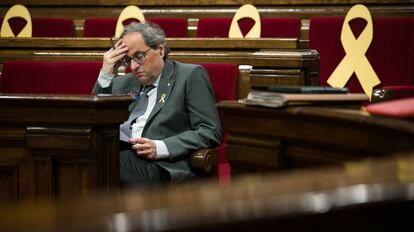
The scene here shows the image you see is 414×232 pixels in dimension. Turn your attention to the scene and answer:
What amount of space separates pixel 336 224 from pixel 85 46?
2.35 m

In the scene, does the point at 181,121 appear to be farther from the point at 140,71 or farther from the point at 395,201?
the point at 395,201

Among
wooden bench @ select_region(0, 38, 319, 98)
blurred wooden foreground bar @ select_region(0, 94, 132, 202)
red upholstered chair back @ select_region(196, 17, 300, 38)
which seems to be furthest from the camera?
red upholstered chair back @ select_region(196, 17, 300, 38)

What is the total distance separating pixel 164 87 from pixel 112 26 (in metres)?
1.20

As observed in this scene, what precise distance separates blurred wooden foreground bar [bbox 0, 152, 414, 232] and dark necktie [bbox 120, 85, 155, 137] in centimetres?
182

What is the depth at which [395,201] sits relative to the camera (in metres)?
0.81

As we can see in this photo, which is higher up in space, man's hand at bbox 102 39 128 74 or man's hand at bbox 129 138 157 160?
man's hand at bbox 102 39 128 74

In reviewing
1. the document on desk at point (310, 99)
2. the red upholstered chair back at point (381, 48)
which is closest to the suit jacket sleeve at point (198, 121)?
the document on desk at point (310, 99)

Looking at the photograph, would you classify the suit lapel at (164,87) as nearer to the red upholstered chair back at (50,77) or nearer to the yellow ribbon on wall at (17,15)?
the red upholstered chair back at (50,77)

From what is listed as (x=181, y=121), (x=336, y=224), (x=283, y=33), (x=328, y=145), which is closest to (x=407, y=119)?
(x=328, y=145)

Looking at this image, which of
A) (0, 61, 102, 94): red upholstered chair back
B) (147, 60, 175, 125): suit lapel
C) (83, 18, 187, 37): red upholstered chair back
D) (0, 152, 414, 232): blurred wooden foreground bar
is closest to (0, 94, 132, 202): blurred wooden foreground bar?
(147, 60, 175, 125): suit lapel

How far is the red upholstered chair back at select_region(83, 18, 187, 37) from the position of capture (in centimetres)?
375

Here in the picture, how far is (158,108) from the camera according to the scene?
2.62 metres

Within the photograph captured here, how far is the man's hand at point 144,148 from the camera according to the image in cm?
247

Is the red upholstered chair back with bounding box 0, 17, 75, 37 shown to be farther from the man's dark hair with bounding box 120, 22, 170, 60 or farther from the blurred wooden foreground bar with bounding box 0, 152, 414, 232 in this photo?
the blurred wooden foreground bar with bounding box 0, 152, 414, 232
